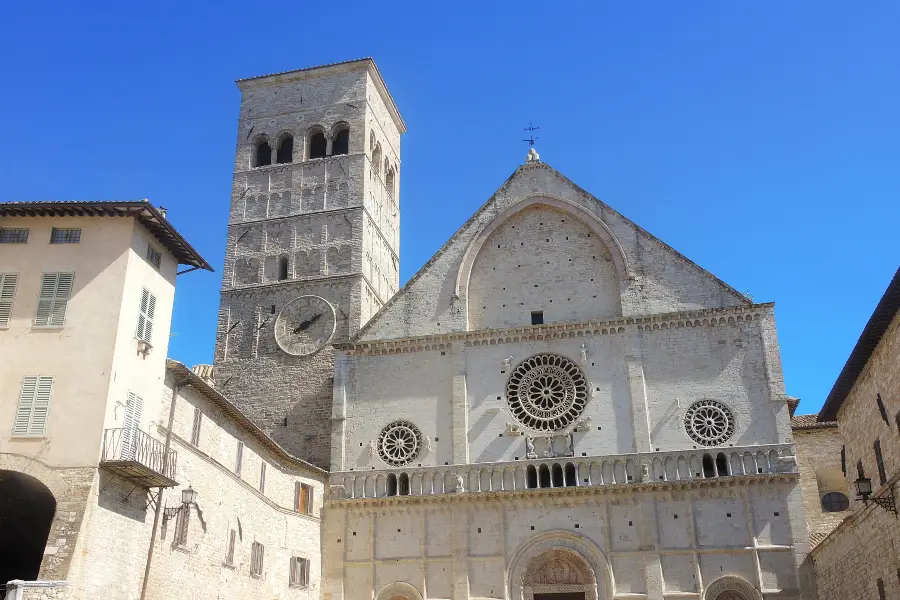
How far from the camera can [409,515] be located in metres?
27.1

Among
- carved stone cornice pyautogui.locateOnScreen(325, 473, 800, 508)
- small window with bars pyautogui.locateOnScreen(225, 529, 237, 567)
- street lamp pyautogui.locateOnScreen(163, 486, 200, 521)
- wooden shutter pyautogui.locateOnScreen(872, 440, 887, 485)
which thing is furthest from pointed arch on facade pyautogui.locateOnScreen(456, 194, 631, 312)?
street lamp pyautogui.locateOnScreen(163, 486, 200, 521)

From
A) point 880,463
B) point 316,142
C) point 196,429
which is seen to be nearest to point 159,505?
point 196,429

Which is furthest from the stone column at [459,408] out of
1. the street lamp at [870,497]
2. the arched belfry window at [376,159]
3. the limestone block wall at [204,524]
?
the street lamp at [870,497]

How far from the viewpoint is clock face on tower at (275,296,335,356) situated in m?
32.1

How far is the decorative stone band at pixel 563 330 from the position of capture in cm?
2764

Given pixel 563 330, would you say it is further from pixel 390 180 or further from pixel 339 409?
pixel 390 180

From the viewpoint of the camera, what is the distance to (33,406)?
55.8ft

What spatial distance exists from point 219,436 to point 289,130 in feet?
57.7

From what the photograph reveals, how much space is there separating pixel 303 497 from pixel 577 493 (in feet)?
27.0

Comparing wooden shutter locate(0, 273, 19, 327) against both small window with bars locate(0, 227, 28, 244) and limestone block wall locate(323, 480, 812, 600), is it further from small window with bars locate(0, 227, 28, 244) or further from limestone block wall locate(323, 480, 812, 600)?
limestone block wall locate(323, 480, 812, 600)

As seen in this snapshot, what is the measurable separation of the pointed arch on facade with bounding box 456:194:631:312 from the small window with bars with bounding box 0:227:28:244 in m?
14.5

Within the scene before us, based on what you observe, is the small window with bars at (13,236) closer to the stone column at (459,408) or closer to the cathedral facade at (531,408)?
the cathedral facade at (531,408)

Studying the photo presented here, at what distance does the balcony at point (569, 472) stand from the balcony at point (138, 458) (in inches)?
376

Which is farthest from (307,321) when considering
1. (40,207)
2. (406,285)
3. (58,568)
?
(58,568)
